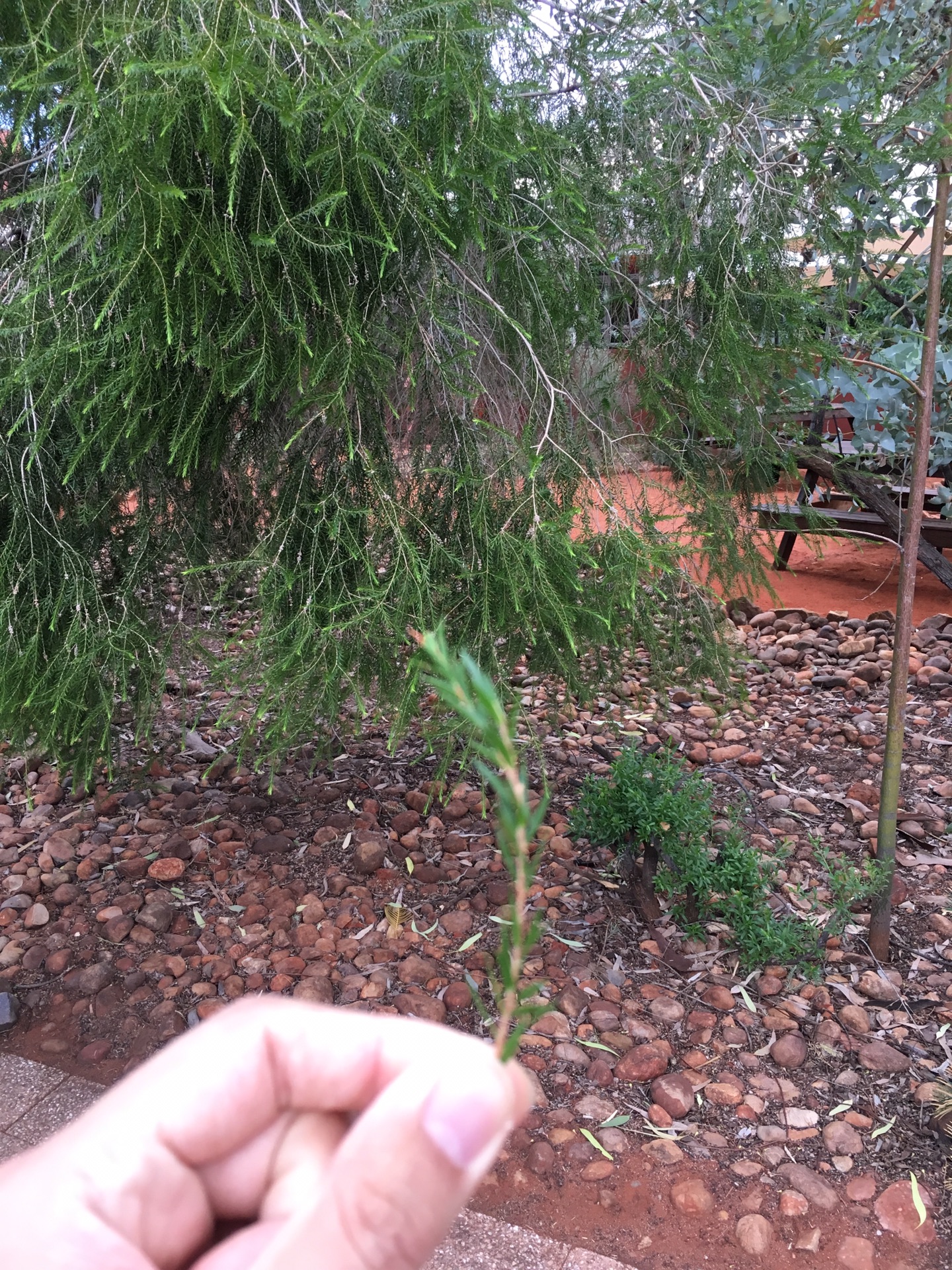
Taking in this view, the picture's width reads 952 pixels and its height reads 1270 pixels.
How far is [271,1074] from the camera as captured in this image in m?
0.80

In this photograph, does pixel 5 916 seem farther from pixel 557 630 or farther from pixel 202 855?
pixel 557 630

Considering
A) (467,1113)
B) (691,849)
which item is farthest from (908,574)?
(467,1113)

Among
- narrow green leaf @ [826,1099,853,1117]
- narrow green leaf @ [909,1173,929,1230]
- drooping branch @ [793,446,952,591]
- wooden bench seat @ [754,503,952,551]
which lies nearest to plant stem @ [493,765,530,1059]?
narrow green leaf @ [909,1173,929,1230]

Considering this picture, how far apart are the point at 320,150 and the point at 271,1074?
1874 millimetres


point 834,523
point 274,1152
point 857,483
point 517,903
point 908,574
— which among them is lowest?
point 274,1152

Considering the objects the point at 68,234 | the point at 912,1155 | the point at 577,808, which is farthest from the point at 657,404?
the point at 912,1155

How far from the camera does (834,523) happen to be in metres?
4.73

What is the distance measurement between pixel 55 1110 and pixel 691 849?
2.06 metres

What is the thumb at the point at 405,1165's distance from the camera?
0.65 metres

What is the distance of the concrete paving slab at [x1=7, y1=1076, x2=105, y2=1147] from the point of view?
238 cm

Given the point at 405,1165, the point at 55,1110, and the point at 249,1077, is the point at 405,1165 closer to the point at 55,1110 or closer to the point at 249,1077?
the point at 249,1077

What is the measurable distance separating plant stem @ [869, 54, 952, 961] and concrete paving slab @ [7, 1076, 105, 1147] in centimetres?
245

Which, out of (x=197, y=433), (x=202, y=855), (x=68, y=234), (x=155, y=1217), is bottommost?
(x=202, y=855)

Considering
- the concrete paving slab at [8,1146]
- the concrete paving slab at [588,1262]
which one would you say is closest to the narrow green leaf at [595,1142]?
the concrete paving slab at [588,1262]
